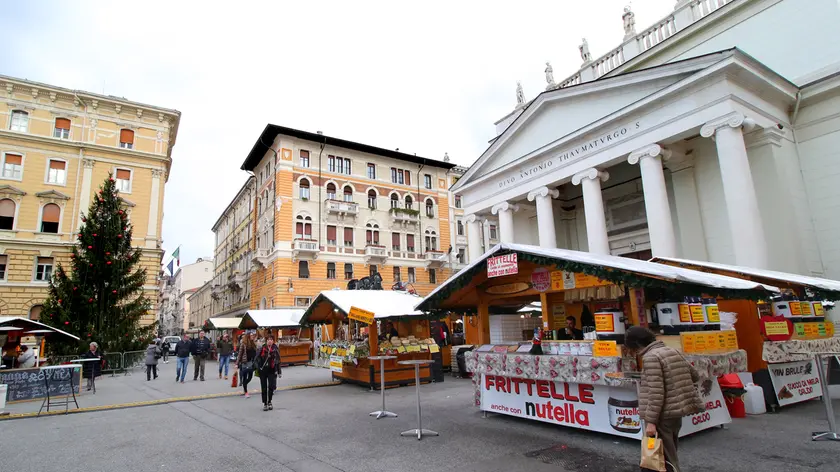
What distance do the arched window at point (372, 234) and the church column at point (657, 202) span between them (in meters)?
26.9

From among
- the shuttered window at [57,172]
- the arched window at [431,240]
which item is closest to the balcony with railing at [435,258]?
the arched window at [431,240]

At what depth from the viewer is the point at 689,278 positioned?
616cm

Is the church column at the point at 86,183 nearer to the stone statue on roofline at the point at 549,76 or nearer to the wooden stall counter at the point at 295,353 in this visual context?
the wooden stall counter at the point at 295,353

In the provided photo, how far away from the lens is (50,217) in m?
31.8

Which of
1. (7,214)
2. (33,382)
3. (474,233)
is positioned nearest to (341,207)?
(474,233)

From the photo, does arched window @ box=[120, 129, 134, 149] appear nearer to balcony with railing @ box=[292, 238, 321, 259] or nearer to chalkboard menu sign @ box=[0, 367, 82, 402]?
balcony with railing @ box=[292, 238, 321, 259]

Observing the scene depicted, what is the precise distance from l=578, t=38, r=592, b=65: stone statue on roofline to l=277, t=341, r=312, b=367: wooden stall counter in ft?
68.7

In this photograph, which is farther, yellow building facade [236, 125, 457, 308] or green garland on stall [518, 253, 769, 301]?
yellow building facade [236, 125, 457, 308]

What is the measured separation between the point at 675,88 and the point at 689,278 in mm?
11163

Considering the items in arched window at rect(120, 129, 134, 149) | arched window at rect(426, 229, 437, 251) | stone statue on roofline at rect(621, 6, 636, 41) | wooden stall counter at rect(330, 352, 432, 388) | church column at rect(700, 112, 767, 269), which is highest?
arched window at rect(120, 129, 134, 149)

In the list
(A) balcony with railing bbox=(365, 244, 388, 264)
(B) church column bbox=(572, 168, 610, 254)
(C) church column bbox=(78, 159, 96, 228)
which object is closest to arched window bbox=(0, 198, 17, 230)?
(C) church column bbox=(78, 159, 96, 228)

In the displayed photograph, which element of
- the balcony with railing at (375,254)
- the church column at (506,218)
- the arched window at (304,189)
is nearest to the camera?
the church column at (506,218)

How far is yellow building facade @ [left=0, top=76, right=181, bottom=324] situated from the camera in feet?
100.0

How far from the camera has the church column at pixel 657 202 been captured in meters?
14.8
